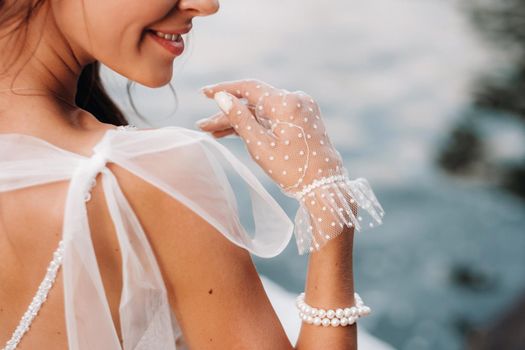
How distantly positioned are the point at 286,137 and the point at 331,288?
0.92 feet

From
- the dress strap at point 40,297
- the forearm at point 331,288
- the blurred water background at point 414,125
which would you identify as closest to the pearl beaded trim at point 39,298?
the dress strap at point 40,297

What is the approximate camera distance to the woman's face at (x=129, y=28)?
1293mm

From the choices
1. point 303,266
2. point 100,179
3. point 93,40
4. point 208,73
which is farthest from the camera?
point 208,73

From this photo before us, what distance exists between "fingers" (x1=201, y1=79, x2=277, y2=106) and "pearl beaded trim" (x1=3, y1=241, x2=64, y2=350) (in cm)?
42

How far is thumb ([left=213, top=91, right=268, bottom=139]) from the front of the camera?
1.40m

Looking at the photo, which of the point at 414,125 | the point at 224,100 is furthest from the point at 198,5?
the point at 414,125

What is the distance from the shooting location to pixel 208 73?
25.7ft

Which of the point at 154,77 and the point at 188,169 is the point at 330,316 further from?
the point at 154,77

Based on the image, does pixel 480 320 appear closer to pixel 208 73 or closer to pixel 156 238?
pixel 208 73

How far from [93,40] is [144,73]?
0.34 feet

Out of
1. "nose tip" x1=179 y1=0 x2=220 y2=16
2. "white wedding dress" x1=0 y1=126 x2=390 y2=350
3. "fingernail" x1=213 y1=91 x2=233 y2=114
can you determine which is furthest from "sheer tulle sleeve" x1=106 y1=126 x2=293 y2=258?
"nose tip" x1=179 y1=0 x2=220 y2=16

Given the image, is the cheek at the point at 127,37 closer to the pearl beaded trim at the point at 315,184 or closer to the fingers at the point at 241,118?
the fingers at the point at 241,118

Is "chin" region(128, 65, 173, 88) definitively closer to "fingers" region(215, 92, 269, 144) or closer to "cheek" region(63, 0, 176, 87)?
"cheek" region(63, 0, 176, 87)

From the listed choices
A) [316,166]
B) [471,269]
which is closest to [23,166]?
[316,166]
